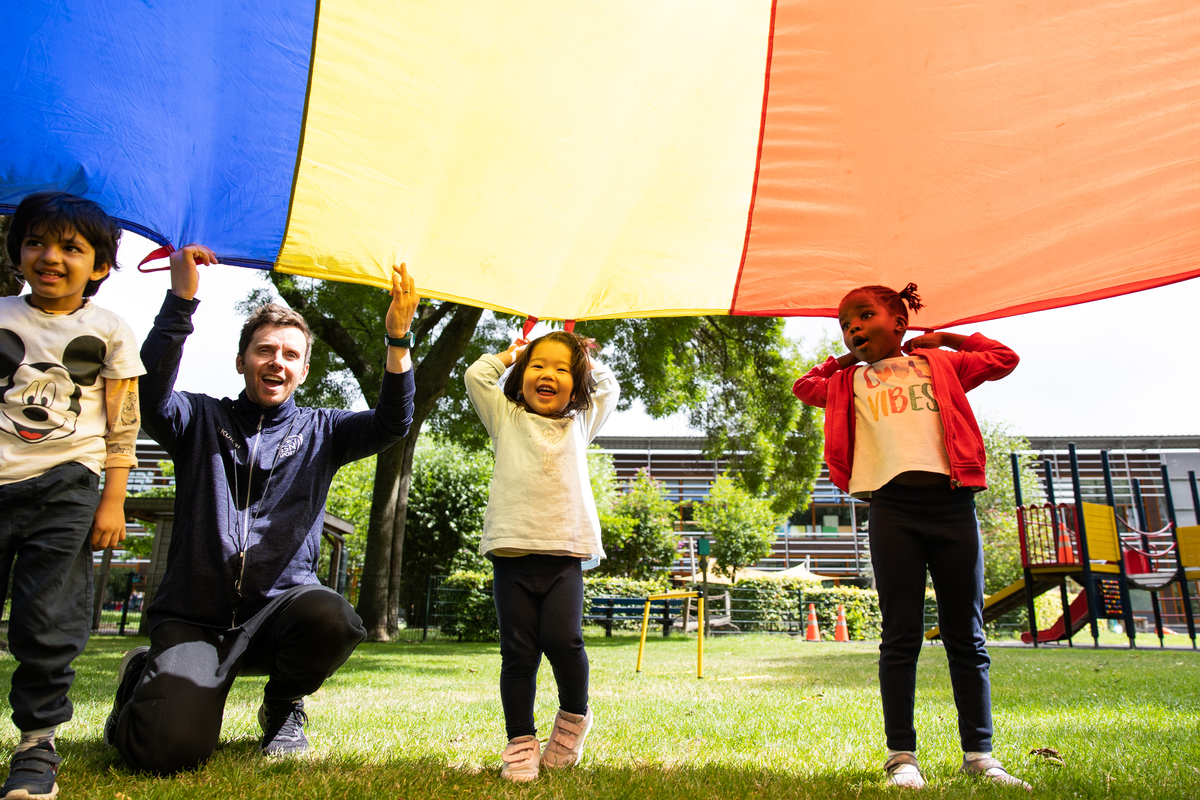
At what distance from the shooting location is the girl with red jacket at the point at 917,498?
2.26 metres

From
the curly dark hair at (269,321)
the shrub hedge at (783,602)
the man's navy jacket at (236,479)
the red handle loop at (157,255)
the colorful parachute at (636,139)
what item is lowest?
the shrub hedge at (783,602)

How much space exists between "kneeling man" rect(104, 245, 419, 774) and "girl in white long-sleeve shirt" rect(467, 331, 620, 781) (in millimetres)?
378

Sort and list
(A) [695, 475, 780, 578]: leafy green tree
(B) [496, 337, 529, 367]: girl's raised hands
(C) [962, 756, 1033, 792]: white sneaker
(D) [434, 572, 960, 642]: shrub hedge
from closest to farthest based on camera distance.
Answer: (C) [962, 756, 1033, 792]: white sneaker → (B) [496, 337, 529, 367]: girl's raised hands → (D) [434, 572, 960, 642]: shrub hedge → (A) [695, 475, 780, 578]: leafy green tree

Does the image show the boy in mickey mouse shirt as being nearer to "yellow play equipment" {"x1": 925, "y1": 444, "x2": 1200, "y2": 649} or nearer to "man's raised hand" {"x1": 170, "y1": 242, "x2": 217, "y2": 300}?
"man's raised hand" {"x1": 170, "y1": 242, "x2": 217, "y2": 300}

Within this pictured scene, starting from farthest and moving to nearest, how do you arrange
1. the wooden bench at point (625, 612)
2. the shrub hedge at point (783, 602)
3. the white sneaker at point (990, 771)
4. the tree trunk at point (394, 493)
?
1. the shrub hedge at point (783, 602)
2. the wooden bench at point (625, 612)
3. the tree trunk at point (394, 493)
4. the white sneaker at point (990, 771)

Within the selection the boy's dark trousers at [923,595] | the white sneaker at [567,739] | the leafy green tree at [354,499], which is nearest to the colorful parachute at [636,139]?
the boy's dark trousers at [923,595]

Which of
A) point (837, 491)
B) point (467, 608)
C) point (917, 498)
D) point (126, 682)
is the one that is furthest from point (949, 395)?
point (837, 491)

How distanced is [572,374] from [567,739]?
1176 mm

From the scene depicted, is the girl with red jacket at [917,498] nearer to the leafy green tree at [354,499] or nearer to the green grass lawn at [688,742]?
the green grass lawn at [688,742]

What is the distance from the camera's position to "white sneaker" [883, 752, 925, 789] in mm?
2037

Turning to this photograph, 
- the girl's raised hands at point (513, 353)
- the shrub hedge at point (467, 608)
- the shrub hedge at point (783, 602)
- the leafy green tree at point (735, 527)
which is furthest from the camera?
the leafy green tree at point (735, 527)

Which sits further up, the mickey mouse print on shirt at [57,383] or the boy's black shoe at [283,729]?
the mickey mouse print on shirt at [57,383]

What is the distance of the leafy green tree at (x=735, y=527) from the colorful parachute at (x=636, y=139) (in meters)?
24.8

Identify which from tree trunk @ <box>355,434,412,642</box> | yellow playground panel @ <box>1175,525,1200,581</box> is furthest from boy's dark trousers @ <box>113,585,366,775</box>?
yellow playground panel @ <box>1175,525,1200,581</box>
